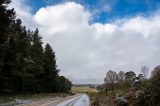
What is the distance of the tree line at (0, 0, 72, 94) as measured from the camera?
40.4m

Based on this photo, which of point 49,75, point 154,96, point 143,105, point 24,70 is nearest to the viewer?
point 154,96

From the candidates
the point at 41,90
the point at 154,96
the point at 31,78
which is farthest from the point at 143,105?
the point at 41,90

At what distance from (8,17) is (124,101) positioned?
18.1 metres

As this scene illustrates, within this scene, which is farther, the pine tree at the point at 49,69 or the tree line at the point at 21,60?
the pine tree at the point at 49,69

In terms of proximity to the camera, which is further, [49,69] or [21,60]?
[49,69]

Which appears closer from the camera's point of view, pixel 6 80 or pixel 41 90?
pixel 6 80

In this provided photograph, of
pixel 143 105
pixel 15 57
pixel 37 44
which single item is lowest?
pixel 143 105

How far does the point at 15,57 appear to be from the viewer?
6278 cm

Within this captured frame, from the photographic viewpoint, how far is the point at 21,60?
71.0m

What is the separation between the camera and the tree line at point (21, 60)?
133ft

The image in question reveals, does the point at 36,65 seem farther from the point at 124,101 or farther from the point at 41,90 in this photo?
the point at 124,101

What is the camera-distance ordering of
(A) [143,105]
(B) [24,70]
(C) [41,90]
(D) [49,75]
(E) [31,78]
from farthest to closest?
(D) [49,75] < (C) [41,90] < (E) [31,78] < (B) [24,70] < (A) [143,105]

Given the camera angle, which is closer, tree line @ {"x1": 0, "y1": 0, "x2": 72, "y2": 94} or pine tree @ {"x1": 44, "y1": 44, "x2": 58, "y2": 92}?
tree line @ {"x1": 0, "y1": 0, "x2": 72, "y2": 94}

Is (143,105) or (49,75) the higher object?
(49,75)
